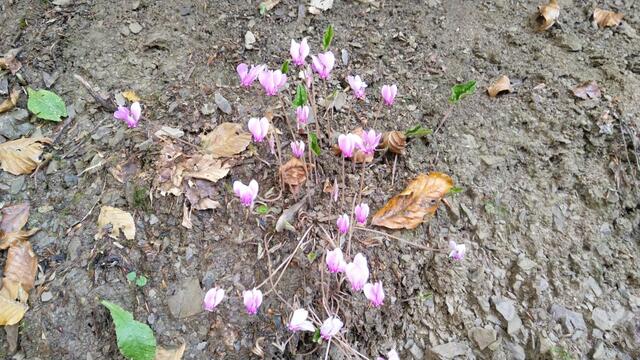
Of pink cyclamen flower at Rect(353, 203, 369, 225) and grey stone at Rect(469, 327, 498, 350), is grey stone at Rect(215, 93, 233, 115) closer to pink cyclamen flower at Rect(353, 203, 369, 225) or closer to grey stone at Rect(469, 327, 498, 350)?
pink cyclamen flower at Rect(353, 203, 369, 225)

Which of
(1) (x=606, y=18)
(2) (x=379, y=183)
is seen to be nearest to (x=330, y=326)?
(2) (x=379, y=183)

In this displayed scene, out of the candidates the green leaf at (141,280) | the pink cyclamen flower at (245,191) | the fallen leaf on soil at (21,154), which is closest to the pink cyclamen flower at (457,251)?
the pink cyclamen flower at (245,191)

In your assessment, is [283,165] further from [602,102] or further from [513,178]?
[602,102]

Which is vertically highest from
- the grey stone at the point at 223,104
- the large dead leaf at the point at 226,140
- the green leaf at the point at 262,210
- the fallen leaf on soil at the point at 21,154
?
the grey stone at the point at 223,104

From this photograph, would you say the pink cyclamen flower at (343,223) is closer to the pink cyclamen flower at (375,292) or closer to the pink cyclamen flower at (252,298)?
the pink cyclamen flower at (375,292)

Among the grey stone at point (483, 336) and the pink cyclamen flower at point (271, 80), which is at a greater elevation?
the pink cyclamen flower at point (271, 80)

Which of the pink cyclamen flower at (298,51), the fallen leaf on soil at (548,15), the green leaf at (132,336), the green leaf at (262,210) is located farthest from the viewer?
the fallen leaf on soil at (548,15)

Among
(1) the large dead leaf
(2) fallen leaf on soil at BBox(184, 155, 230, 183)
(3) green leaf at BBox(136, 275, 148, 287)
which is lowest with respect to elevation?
(3) green leaf at BBox(136, 275, 148, 287)

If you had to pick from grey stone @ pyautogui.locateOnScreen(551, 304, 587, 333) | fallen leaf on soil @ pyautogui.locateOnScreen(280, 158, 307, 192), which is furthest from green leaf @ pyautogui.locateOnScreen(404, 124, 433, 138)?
grey stone @ pyautogui.locateOnScreen(551, 304, 587, 333)
